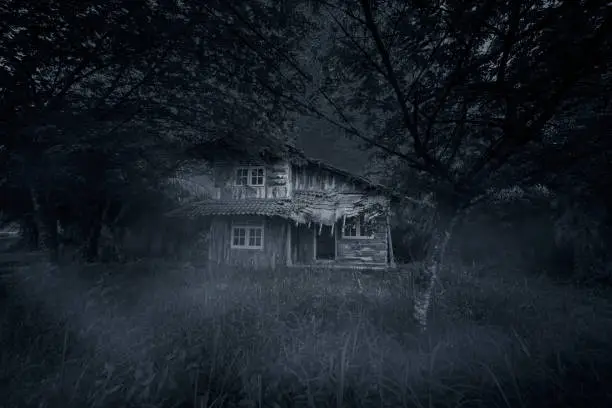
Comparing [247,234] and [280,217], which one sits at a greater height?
[280,217]

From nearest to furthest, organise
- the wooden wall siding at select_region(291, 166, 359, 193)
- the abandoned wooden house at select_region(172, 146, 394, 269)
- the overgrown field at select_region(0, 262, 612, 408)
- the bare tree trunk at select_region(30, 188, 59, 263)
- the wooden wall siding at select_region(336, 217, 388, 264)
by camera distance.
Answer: the overgrown field at select_region(0, 262, 612, 408) → the bare tree trunk at select_region(30, 188, 59, 263) → the abandoned wooden house at select_region(172, 146, 394, 269) → the wooden wall siding at select_region(336, 217, 388, 264) → the wooden wall siding at select_region(291, 166, 359, 193)

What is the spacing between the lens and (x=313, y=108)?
152 inches

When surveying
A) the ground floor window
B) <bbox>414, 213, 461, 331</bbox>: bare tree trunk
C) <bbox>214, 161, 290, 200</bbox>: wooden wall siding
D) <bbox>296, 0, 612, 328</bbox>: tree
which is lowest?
<bbox>414, 213, 461, 331</bbox>: bare tree trunk

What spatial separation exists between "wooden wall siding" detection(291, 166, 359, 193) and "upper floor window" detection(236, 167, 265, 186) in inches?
79.6

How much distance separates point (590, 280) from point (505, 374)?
515 inches

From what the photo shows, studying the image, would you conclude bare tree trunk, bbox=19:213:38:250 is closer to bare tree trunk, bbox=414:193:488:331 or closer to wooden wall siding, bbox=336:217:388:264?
wooden wall siding, bbox=336:217:388:264

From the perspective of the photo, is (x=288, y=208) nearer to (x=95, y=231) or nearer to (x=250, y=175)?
(x=250, y=175)

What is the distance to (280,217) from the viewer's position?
15.4 meters

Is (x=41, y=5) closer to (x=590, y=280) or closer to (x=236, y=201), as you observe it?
(x=236, y=201)

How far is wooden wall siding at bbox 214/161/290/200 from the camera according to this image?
1593cm

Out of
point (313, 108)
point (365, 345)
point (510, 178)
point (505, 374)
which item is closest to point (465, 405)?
point (505, 374)

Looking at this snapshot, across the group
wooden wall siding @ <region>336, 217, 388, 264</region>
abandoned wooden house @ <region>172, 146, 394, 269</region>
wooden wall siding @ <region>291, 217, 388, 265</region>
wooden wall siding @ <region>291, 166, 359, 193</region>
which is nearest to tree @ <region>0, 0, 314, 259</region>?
abandoned wooden house @ <region>172, 146, 394, 269</region>

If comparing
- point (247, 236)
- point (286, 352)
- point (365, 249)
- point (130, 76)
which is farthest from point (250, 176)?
point (286, 352)

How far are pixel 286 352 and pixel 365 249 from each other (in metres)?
13.1
